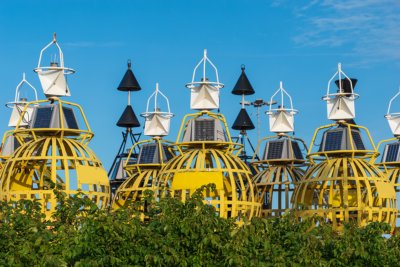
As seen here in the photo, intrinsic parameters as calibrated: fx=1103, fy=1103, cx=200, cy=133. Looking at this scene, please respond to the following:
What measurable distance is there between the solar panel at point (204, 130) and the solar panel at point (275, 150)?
6715 millimetres

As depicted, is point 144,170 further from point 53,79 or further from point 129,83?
point 129,83

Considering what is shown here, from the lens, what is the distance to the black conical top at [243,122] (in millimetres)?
65450

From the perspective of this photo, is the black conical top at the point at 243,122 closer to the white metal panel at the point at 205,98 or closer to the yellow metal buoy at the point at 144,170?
the yellow metal buoy at the point at 144,170

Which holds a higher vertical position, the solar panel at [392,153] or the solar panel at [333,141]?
the solar panel at [392,153]

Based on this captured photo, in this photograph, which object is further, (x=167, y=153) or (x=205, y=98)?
(x=167, y=153)

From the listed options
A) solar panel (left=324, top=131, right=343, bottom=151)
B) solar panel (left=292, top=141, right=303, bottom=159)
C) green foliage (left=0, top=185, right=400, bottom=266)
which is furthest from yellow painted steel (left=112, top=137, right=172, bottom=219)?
green foliage (left=0, top=185, right=400, bottom=266)

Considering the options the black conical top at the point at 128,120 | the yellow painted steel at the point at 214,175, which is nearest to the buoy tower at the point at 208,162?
the yellow painted steel at the point at 214,175

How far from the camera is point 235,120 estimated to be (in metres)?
66.3

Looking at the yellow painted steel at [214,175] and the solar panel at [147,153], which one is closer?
the yellow painted steel at [214,175]

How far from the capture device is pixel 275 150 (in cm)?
5544

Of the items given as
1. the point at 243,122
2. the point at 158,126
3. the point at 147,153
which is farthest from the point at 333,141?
the point at 243,122

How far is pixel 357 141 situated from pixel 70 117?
516 inches

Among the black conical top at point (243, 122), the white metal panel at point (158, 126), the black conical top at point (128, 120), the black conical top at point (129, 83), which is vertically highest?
the black conical top at point (129, 83)

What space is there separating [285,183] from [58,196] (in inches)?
902
